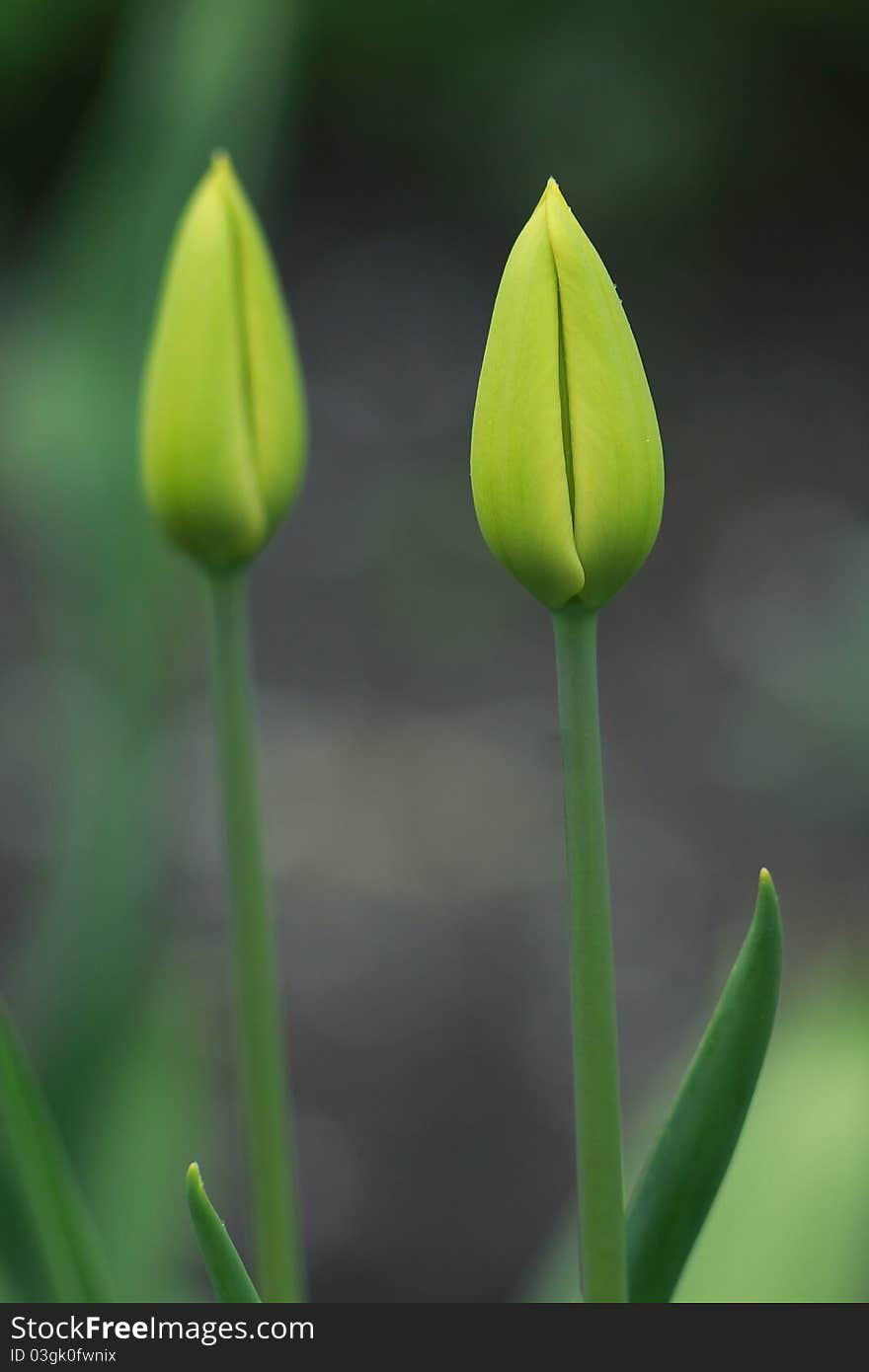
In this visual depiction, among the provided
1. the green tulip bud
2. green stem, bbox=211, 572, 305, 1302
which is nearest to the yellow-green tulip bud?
green stem, bbox=211, 572, 305, 1302

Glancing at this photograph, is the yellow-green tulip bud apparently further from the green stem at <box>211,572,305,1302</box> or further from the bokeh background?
the bokeh background

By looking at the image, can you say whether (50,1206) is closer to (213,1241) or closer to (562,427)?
(213,1241)

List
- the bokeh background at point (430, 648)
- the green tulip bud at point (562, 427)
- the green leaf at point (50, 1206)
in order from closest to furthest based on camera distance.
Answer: the green tulip bud at point (562, 427), the green leaf at point (50, 1206), the bokeh background at point (430, 648)

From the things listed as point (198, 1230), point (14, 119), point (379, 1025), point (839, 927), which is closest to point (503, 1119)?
point (379, 1025)

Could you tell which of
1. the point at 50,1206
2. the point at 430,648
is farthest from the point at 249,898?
the point at 430,648

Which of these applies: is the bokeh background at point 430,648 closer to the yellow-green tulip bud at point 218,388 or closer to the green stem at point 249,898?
the green stem at point 249,898

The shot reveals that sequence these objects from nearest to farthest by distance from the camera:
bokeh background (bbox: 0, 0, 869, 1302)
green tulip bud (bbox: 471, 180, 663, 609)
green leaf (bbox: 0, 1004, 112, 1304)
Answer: green tulip bud (bbox: 471, 180, 663, 609) → green leaf (bbox: 0, 1004, 112, 1304) → bokeh background (bbox: 0, 0, 869, 1302)

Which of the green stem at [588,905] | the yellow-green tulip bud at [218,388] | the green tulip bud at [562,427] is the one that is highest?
the yellow-green tulip bud at [218,388]

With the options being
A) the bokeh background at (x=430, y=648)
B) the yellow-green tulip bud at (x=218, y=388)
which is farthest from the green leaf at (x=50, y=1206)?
the yellow-green tulip bud at (x=218, y=388)

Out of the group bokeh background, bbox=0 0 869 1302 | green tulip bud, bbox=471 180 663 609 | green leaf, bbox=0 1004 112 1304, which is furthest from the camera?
bokeh background, bbox=0 0 869 1302
